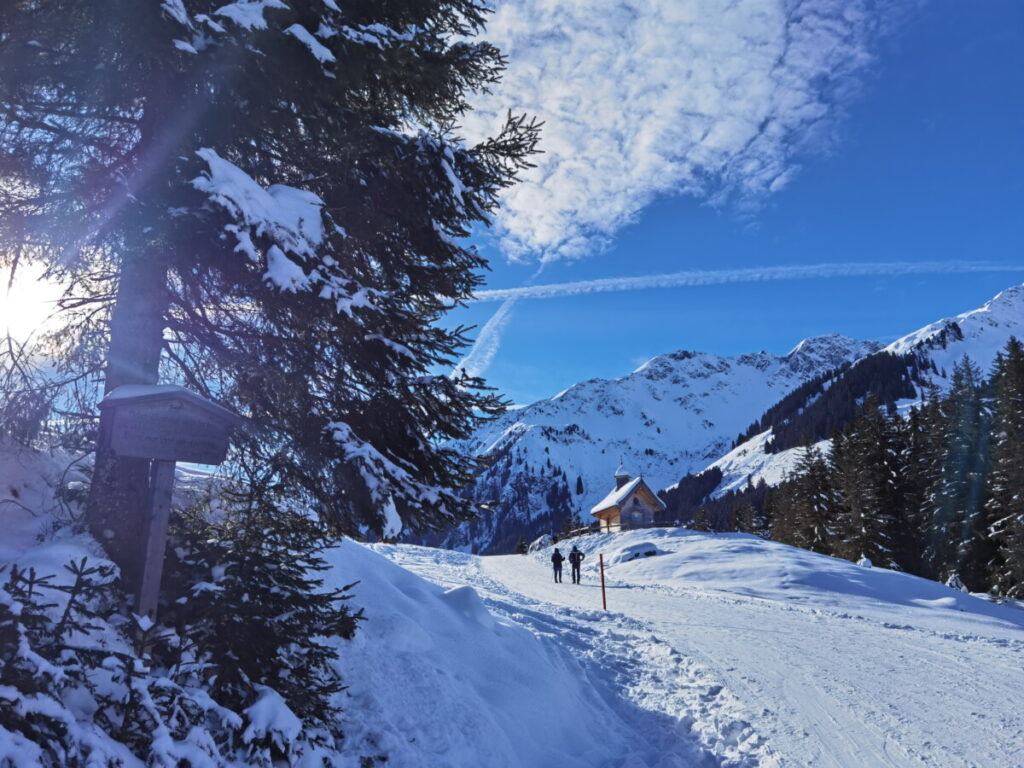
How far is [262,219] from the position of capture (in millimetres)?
4633

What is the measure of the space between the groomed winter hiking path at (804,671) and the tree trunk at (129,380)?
5699 millimetres

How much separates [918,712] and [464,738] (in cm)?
575

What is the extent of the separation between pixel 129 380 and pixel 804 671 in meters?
10.0

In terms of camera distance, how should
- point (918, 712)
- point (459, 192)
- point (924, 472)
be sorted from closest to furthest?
1. point (459, 192)
2. point (918, 712)
3. point (924, 472)

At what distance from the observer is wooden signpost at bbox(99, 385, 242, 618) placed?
13.8ft

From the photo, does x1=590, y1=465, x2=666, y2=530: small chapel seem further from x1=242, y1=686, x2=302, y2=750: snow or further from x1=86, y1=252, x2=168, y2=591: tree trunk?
x1=242, y1=686, x2=302, y2=750: snow

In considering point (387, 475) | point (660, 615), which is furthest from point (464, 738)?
point (660, 615)

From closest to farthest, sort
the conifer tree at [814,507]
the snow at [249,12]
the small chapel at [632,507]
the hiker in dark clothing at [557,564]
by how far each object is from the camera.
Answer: the snow at [249,12] < the hiker in dark clothing at [557,564] < the conifer tree at [814,507] < the small chapel at [632,507]

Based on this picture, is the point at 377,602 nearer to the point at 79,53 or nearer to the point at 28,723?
the point at 28,723

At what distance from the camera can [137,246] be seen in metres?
4.68

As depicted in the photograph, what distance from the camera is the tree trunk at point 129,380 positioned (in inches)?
191

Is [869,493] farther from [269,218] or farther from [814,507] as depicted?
[269,218]

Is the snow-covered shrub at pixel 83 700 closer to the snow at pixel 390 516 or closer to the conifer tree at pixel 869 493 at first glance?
the snow at pixel 390 516

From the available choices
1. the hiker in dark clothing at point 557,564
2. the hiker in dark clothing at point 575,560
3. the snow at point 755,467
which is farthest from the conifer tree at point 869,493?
the snow at point 755,467
